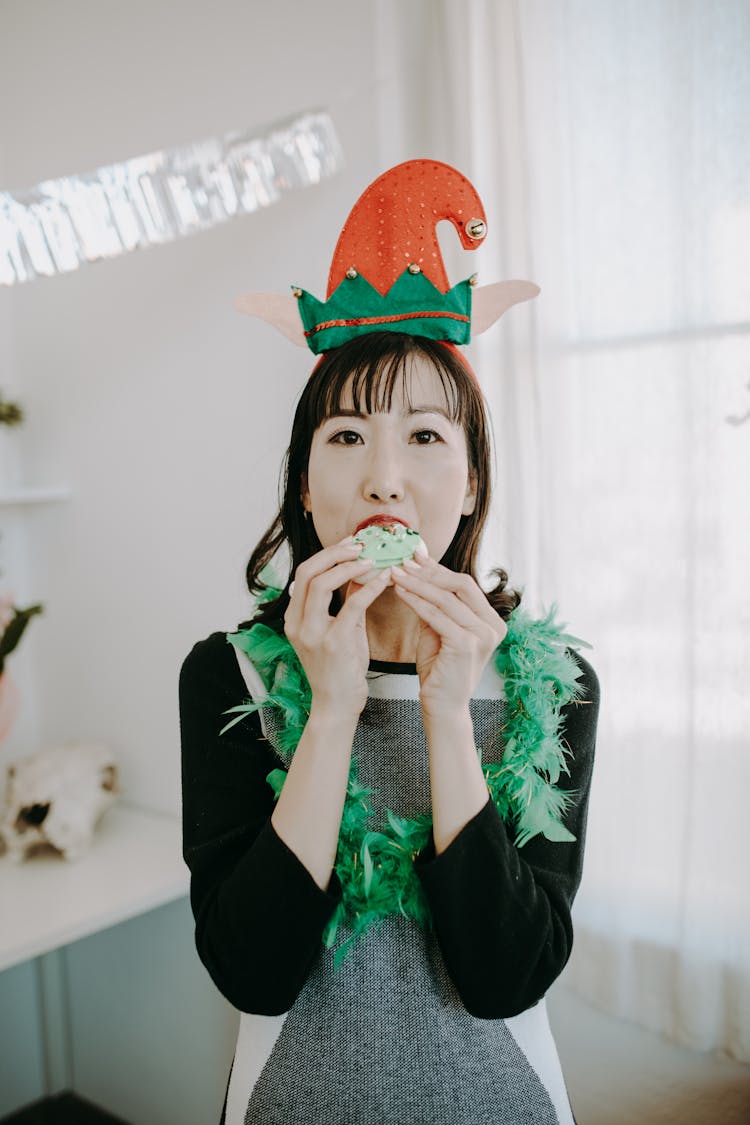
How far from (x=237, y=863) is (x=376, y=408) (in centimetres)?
47

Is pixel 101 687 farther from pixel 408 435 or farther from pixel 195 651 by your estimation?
pixel 408 435

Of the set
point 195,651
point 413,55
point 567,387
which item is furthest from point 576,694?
point 413,55

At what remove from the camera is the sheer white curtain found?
124 cm

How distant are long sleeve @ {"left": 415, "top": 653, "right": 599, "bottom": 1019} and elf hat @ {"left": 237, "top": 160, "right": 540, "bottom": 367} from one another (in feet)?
1.61

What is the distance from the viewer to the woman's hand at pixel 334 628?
2.75ft

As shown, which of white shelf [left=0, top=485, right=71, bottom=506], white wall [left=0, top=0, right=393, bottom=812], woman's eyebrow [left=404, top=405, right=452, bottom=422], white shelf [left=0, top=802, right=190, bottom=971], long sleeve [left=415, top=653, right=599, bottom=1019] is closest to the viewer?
long sleeve [left=415, top=653, right=599, bottom=1019]

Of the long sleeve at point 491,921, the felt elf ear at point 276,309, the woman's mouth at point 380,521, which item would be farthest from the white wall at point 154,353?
the long sleeve at point 491,921

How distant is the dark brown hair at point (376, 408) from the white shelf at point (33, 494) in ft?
3.32

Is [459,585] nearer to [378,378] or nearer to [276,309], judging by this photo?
[378,378]

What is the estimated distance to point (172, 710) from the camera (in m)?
1.90

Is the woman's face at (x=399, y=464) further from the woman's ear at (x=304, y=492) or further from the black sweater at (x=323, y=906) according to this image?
the black sweater at (x=323, y=906)

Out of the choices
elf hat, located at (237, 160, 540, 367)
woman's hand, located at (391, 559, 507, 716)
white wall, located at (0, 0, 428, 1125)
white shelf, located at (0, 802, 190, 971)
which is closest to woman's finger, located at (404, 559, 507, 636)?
woman's hand, located at (391, 559, 507, 716)

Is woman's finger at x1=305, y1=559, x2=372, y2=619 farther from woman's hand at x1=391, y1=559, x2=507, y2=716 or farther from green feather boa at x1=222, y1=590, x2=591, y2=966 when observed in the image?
green feather boa at x1=222, y1=590, x2=591, y2=966

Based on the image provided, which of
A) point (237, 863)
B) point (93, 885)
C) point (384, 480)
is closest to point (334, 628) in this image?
point (384, 480)
